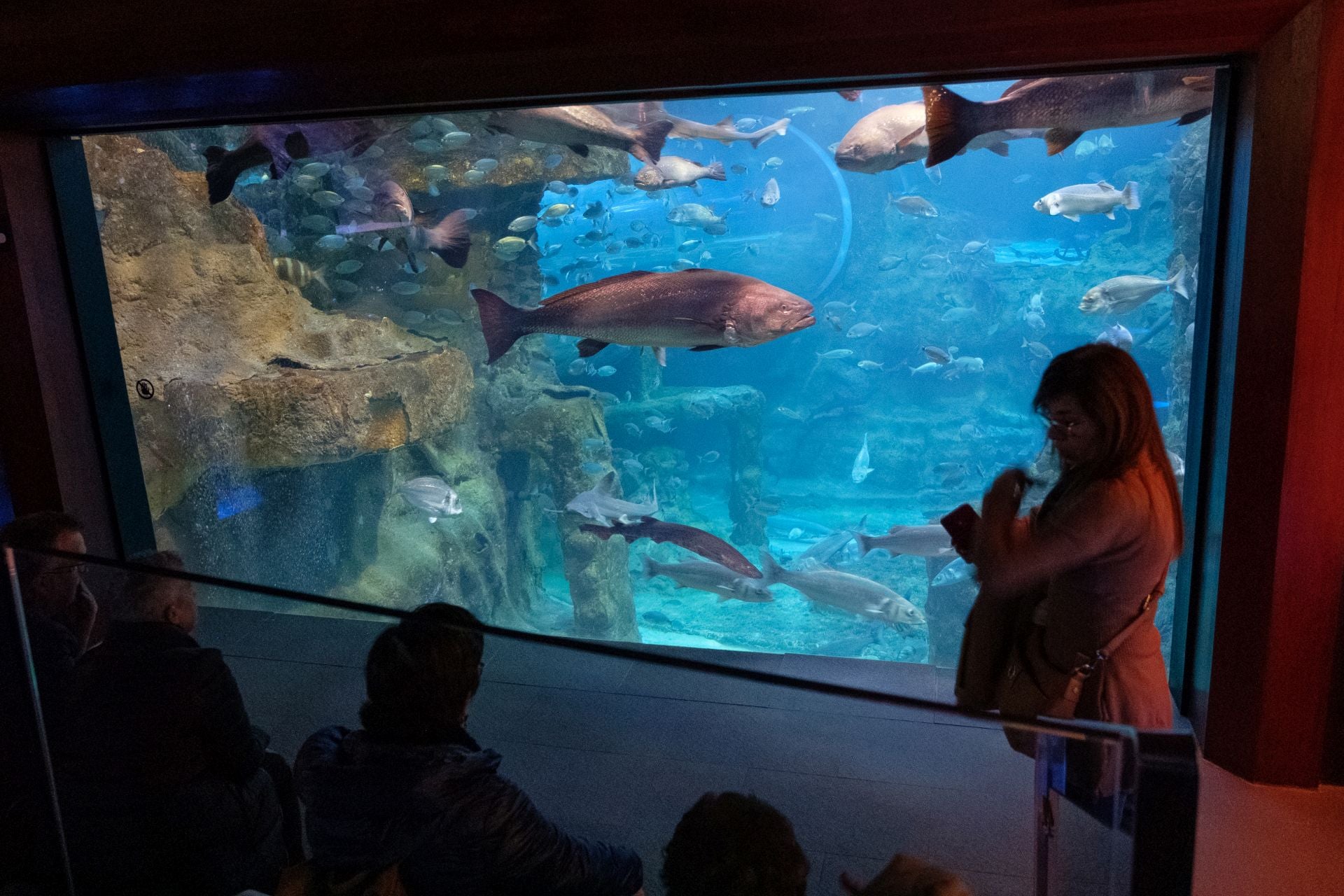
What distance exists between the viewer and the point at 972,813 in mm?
1126

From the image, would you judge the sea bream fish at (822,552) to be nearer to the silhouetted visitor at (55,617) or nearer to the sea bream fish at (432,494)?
the sea bream fish at (432,494)

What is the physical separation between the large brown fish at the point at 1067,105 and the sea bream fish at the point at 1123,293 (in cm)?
392

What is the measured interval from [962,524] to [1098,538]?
0.31 m

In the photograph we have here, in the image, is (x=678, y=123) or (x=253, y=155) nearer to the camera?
(x=253, y=155)

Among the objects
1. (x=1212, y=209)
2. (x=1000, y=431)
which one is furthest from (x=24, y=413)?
(x=1000, y=431)

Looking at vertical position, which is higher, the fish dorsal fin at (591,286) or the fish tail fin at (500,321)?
the fish dorsal fin at (591,286)

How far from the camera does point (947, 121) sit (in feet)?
9.20

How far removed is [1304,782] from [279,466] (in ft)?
24.4

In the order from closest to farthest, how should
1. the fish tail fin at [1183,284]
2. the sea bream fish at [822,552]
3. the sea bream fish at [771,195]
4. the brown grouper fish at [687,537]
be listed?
the brown grouper fish at [687,537], the fish tail fin at [1183,284], the sea bream fish at [771,195], the sea bream fish at [822,552]

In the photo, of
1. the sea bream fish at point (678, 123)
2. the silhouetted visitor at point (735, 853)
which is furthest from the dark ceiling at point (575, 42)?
the silhouetted visitor at point (735, 853)

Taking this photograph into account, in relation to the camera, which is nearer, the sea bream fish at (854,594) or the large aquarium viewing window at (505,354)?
the large aquarium viewing window at (505,354)

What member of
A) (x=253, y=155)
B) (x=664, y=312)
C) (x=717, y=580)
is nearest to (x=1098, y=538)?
(x=664, y=312)

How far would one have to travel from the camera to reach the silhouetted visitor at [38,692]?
163 centimetres

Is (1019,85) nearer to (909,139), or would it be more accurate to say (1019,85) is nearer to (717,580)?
(909,139)
